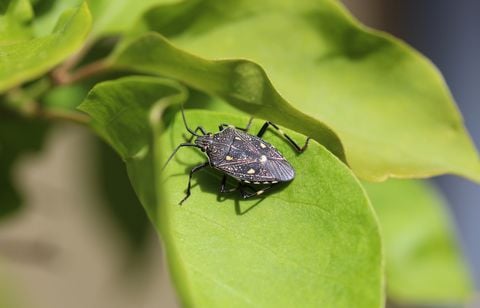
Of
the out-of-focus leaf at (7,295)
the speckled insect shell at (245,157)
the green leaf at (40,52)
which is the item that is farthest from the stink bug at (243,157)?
the out-of-focus leaf at (7,295)

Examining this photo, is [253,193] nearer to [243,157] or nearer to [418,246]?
[243,157]

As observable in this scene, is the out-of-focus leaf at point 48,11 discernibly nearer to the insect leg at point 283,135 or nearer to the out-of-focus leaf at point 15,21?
the out-of-focus leaf at point 15,21

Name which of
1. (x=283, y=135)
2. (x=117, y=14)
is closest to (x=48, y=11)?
(x=117, y=14)

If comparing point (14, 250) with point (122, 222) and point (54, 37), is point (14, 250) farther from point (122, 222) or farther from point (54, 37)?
point (54, 37)

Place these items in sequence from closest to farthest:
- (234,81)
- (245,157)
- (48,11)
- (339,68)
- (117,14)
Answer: (234,81) < (48,11) < (339,68) < (117,14) < (245,157)

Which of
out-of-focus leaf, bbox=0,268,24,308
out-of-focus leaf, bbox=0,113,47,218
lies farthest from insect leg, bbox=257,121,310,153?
out-of-focus leaf, bbox=0,268,24,308

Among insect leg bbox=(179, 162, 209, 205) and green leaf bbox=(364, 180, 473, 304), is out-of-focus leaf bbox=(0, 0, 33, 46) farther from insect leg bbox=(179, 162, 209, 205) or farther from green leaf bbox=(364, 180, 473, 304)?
green leaf bbox=(364, 180, 473, 304)
